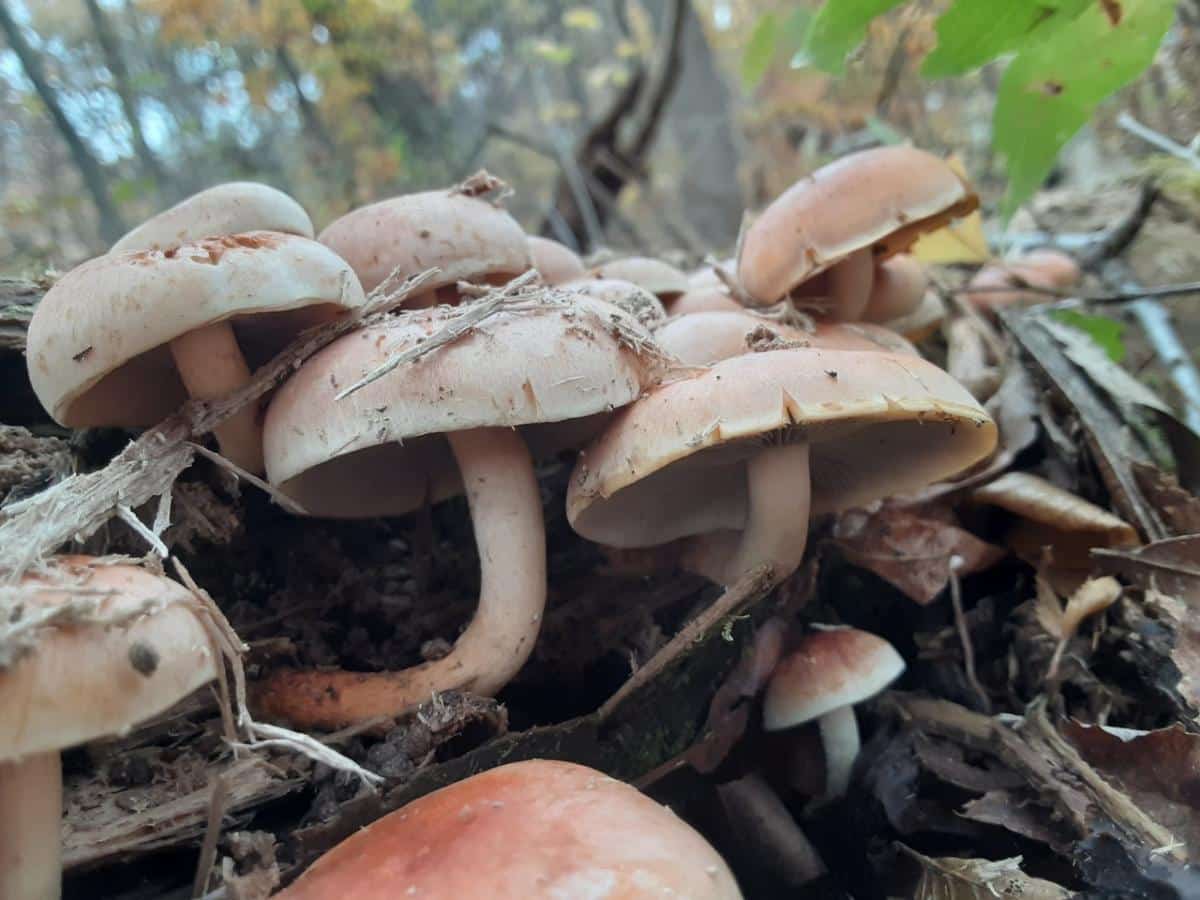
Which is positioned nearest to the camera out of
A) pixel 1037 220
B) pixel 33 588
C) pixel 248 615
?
pixel 33 588

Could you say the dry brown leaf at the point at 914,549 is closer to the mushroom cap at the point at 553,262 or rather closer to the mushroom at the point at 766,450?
the mushroom at the point at 766,450

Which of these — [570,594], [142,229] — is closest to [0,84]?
[142,229]

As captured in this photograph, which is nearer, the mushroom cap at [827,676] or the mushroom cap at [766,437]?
the mushroom cap at [766,437]

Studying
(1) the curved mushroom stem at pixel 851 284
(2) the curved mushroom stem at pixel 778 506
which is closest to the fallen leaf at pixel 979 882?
(2) the curved mushroom stem at pixel 778 506

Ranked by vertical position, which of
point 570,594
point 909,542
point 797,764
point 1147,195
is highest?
point 1147,195

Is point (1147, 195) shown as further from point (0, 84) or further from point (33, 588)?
point (0, 84)

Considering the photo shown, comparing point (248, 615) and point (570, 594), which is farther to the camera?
point (570, 594)

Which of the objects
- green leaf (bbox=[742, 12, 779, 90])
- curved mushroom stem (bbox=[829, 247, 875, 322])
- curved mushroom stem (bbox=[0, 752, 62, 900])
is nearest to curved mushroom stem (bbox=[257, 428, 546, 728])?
curved mushroom stem (bbox=[0, 752, 62, 900])

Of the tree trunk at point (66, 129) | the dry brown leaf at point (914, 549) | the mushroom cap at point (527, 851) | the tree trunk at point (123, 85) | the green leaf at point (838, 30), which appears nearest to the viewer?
the mushroom cap at point (527, 851)
